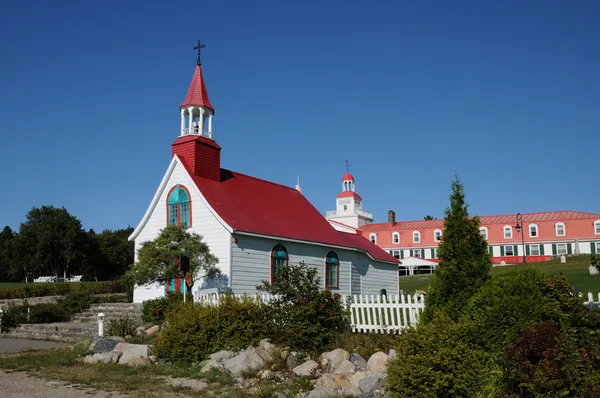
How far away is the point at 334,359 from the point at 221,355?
8.76ft

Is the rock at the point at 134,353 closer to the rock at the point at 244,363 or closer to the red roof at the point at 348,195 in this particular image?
the rock at the point at 244,363

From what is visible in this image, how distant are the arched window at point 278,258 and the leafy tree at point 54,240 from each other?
177ft

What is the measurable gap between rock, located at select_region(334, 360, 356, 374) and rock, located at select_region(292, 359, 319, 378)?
1.45 feet

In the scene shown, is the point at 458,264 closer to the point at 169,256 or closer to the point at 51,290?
the point at 169,256

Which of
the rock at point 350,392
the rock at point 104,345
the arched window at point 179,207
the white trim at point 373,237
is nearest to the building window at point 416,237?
the white trim at point 373,237

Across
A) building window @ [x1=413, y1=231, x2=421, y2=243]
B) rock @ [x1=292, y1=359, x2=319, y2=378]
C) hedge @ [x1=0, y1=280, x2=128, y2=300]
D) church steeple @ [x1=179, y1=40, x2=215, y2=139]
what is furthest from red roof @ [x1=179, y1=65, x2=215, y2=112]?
building window @ [x1=413, y1=231, x2=421, y2=243]

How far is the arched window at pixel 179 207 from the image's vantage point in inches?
946

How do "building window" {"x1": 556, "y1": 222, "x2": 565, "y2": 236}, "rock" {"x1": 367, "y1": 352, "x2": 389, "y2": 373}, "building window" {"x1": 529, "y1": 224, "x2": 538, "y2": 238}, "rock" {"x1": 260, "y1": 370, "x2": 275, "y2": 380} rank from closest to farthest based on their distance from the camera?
"rock" {"x1": 367, "y1": 352, "x2": 389, "y2": 373} < "rock" {"x1": 260, "y1": 370, "x2": 275, "y2": 380} < "building window" {"x1": 556, "y1": 222, "x2": 565, "y2": 236} < "building window" {"x1": 529, "y1": 224, "x2": 538, "y2": 238}

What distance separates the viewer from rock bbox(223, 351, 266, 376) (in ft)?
35.4

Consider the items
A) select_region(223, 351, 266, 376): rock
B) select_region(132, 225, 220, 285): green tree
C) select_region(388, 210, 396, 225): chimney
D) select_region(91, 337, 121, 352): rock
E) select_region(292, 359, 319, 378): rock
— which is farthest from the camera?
select_region(388, 210, 396, 225): chimney

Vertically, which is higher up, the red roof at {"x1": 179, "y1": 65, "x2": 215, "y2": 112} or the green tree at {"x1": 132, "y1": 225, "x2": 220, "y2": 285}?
the red roof at {"x1": 179, "y1": 65, "x2": 215, "y2": 112}

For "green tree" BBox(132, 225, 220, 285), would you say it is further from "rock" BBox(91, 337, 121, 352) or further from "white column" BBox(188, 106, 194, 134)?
"rock" BBox(91, 337, 121, 352)

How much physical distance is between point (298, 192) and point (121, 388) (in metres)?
23.5

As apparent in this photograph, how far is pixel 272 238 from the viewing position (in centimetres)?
2380
